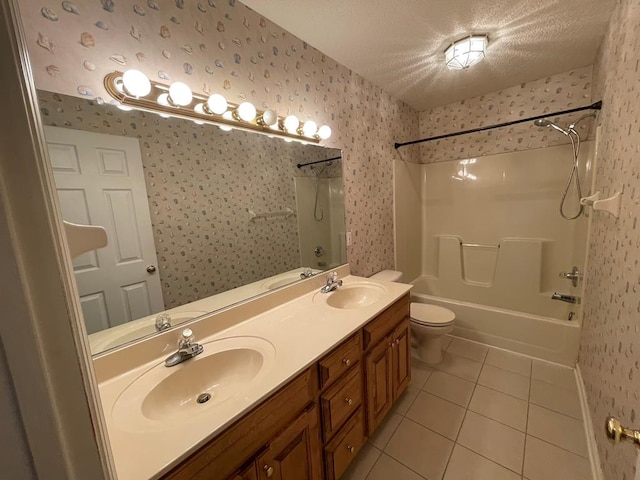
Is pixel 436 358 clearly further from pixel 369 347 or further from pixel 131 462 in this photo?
pixel 131 462

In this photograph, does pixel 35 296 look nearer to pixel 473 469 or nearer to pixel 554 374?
pixel 473 469

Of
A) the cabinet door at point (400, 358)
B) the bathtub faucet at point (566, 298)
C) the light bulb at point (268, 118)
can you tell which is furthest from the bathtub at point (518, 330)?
the light bulb at point (268, 118)

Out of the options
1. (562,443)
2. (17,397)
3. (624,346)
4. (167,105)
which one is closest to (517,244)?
(562,443)

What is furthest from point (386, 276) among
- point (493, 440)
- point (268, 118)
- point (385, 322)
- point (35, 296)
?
point (35, 296)

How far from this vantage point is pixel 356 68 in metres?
1.93

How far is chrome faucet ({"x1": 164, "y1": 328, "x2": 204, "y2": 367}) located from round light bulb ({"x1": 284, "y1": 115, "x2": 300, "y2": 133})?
115cm

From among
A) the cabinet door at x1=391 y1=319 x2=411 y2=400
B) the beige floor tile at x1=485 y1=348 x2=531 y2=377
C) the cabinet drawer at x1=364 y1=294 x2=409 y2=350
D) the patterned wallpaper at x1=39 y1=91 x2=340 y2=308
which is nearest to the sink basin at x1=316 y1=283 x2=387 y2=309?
the cabinet drawer at x1=364 y1=294 x2=409 y2=350

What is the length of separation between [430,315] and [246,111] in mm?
1989

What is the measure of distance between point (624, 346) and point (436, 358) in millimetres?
1371

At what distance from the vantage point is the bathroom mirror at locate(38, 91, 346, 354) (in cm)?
89

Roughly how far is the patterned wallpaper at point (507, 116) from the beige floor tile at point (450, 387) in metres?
2.13

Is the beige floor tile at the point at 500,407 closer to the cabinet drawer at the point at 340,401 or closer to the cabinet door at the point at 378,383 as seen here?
the cabinet door at the point at 378,383

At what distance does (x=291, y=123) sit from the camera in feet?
4.84

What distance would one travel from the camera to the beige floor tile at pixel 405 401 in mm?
1723
